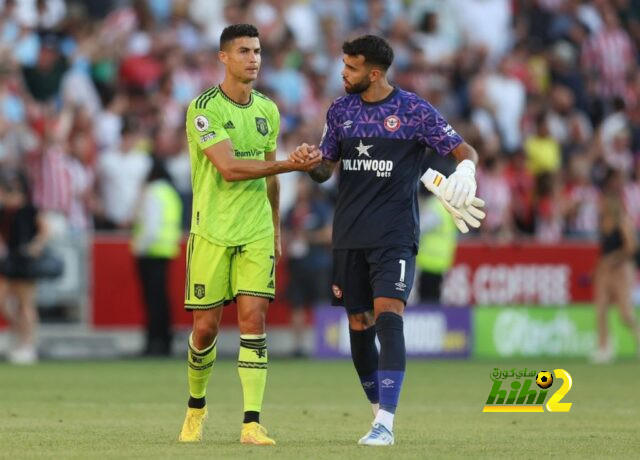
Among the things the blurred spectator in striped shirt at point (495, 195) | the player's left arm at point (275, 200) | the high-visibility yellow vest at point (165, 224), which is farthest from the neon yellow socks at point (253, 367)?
the blurred spectator in striped shirt at point (495, 195)

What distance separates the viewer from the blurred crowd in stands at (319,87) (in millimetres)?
21109

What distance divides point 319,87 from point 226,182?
14.3 m

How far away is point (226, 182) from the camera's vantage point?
34.0 ft

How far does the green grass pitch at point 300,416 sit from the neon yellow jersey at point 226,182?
1.43 meters

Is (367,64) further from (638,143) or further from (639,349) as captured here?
(638,143)

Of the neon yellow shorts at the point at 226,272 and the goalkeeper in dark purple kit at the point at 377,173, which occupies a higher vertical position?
the goalkeeper in dark purple kit at the point at 377,173

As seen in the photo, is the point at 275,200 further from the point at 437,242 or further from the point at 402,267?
the point at 437,242

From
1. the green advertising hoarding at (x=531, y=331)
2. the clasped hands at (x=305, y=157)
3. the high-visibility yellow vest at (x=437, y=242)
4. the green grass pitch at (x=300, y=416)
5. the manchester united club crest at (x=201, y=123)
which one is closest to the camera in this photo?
the green grass pitch at (x=300, y=416)

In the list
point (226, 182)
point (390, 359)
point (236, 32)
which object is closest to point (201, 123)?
point (226, 182)

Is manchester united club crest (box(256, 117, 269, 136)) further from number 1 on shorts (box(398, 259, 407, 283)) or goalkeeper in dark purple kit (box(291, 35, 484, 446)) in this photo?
number 1 on shorts (box(398, 259, 407, 283))

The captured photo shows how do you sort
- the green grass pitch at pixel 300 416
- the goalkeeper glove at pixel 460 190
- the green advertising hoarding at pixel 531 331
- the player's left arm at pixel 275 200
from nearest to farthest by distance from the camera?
1. the green grass pitch at pixel 300 416
2. the goalkeeper glove at pixel 460 190
3. the player's left arm at pixel 275 200
4. the green advertising hoarding at pixel 531 331

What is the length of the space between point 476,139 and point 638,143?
16.7ft

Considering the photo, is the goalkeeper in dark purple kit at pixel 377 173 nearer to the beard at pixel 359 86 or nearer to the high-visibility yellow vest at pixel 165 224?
the beard at pixel 359 86

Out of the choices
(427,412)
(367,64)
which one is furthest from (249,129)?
(427,412)
